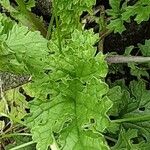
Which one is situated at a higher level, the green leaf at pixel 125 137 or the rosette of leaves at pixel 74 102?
the rosette of leaves at pixel 74 102

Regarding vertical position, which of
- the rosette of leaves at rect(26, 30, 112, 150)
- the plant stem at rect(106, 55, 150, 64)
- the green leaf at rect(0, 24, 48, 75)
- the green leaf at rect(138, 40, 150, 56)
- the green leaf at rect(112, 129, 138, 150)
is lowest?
the green leaf at rect(112, 129, 138, 150)

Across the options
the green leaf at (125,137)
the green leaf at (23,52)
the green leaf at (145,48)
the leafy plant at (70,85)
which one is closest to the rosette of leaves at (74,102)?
the leafy plant at (70,85)

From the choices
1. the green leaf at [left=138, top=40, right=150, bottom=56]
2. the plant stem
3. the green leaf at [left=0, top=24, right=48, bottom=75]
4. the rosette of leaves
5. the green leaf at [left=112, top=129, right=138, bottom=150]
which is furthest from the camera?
the green leaf at [left=138, top=40, right=150, bottom=56]

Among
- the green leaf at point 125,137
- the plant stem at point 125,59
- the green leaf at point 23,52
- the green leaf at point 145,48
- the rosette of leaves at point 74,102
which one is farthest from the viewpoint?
the green leaf at point 145,48

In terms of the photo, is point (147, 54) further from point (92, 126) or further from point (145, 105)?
point (92, 126)

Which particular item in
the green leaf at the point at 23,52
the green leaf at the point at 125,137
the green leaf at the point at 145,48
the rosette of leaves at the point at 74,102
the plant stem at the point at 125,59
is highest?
the green leaf at the point at 23,52

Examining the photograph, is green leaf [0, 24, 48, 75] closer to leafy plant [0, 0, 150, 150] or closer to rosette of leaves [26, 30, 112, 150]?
leafy plant [0, 0, 150, 150]

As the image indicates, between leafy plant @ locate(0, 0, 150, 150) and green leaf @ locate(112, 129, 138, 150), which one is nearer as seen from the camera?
leafy plant @ locate(0, 0, 150, 150)

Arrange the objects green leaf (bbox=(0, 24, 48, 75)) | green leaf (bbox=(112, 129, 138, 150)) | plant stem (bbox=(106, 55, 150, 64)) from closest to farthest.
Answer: green leaf (bbox=(0, 24, 48, 75)) < green leaf (bbox=(112, 129, 138, 150)) < plant stem (bbox=(106, 55, 150, 64))

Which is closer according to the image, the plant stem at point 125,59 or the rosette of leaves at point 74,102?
the rosette of leaves at point 74,102

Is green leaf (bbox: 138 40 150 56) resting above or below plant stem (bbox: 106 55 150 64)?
A: below

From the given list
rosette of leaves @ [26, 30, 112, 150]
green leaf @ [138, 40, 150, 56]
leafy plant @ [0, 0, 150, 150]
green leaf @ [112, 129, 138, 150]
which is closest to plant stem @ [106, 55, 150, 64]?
leafy plant @ [0, 0, 150, 150]

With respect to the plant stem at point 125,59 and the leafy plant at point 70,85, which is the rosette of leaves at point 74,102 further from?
the plant stem at point 125,59

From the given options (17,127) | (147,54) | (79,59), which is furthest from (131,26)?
(79,59)
